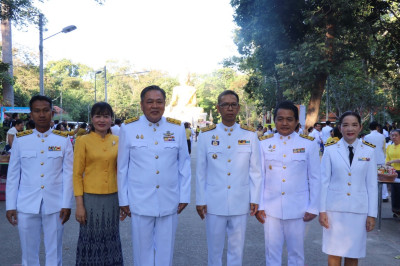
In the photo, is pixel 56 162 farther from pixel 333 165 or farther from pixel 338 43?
pixel 338 43

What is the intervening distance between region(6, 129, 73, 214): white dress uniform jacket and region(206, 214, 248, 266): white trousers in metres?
1.38

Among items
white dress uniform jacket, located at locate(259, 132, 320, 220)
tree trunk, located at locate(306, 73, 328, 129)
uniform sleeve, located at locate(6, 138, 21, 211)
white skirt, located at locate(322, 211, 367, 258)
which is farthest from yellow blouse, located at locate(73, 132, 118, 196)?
tree trunk, located at locate(306, 73, 328, 129)

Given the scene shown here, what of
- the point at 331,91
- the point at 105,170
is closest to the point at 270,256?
the point at 105,170

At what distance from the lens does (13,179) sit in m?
3.49

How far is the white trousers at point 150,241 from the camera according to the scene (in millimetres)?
3287

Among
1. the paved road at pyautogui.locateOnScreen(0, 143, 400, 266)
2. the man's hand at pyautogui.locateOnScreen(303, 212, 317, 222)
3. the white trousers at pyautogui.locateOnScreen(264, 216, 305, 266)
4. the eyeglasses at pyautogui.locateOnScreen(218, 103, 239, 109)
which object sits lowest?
the paved road at pyautogui.locateOnScreen(0, 143, 400, 266)

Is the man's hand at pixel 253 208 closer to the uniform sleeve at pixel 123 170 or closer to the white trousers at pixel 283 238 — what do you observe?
the white trousers at pixel 283 238

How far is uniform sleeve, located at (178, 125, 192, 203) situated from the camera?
11.3 ft

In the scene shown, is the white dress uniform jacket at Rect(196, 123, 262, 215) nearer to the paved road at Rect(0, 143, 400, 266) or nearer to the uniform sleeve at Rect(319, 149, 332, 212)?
the uniform sleeve at Rect(319, 149, 332, 212)

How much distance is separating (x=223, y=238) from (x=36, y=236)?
1749mm

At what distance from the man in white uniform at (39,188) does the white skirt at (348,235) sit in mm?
2565

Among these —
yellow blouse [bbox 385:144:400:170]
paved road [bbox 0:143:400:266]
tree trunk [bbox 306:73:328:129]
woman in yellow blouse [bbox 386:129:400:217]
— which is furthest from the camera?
tree trunk [bbox 306:73:328:129]

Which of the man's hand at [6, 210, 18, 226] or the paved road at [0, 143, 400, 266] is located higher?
the man's hand at [6, 210, 18, 226]

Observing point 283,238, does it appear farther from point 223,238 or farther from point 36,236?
point 36,236
